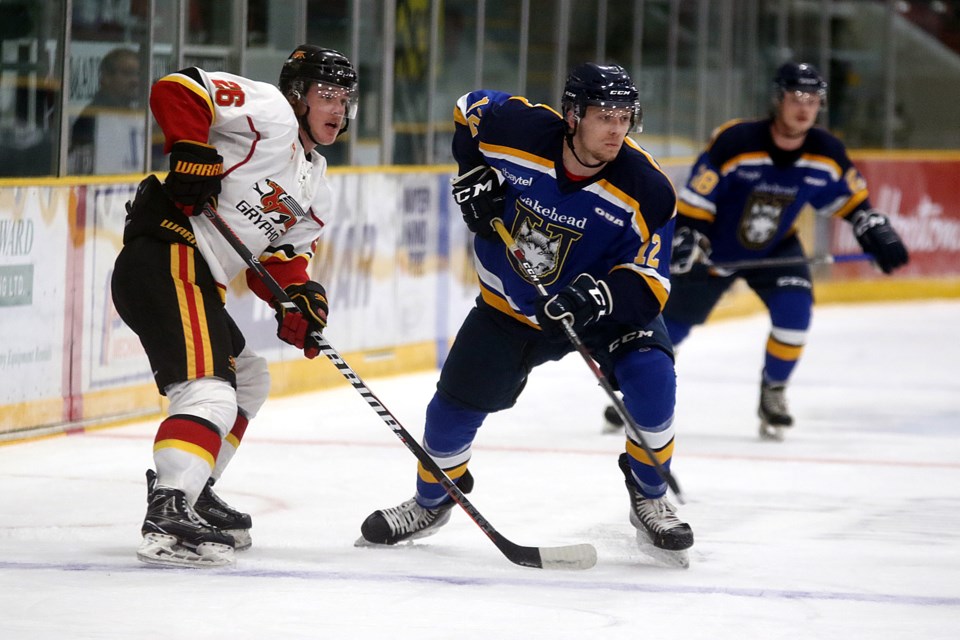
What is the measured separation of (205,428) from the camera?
128 inches

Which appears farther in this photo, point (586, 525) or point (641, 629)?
point (586, 525)

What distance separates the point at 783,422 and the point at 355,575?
2.71 metres

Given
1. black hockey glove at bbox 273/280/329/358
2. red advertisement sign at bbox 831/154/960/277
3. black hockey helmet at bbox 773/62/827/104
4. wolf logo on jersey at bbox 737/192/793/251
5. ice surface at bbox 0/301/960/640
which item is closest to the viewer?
ice surface at bbox 0/301/960/640

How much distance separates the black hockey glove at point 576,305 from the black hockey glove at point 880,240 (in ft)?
8.12

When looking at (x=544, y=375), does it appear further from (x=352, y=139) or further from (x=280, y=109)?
(x=280, y=109)

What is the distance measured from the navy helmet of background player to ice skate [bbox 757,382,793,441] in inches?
82.7

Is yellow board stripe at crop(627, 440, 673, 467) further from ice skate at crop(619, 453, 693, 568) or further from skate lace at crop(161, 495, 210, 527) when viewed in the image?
skate lace at crop(161, 495, 210, 527)

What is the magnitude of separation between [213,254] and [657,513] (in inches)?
44.1

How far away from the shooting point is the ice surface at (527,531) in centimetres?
298

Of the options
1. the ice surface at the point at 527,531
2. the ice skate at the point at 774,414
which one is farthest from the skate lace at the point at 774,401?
the ice surface at the point at 527,531

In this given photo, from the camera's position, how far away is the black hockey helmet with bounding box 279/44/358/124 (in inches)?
137

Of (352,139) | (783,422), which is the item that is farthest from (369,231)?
(783,422)

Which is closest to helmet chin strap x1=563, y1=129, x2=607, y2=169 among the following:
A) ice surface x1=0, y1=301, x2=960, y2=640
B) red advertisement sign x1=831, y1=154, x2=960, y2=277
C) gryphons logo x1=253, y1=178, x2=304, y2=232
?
gryphons logo x1=253, y1=178, x2=304, y2=232

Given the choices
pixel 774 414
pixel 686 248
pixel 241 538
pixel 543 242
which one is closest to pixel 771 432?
pixel 774 414
